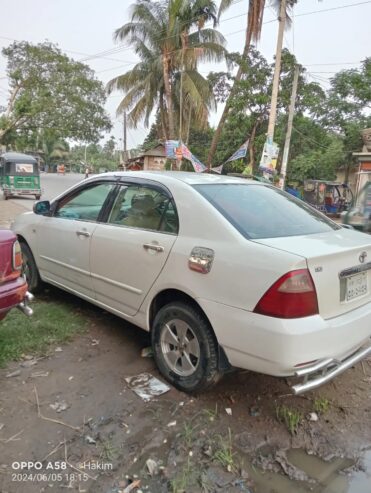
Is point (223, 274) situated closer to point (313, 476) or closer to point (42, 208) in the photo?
point (313, 476)

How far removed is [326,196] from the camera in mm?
21125

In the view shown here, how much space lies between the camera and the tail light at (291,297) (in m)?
2.17

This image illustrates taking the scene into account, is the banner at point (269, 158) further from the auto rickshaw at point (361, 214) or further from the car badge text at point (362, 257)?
the car badge text at point (362, 257)

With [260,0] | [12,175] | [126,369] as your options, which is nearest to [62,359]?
[126,369]

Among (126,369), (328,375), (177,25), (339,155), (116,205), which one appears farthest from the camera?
(339,155)

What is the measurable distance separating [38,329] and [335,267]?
2.76m

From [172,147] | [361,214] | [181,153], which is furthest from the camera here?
[172,147]

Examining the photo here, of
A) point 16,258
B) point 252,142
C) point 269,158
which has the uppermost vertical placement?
point 252,142

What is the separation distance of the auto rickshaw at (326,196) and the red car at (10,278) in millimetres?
19437

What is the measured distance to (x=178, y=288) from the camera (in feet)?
8.84

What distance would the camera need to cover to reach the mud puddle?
81.5 inches

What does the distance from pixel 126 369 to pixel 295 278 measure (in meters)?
1.68

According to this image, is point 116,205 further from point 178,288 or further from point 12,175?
point 12,175

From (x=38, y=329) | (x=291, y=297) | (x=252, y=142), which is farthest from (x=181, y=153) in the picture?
(x=291, y=297)
